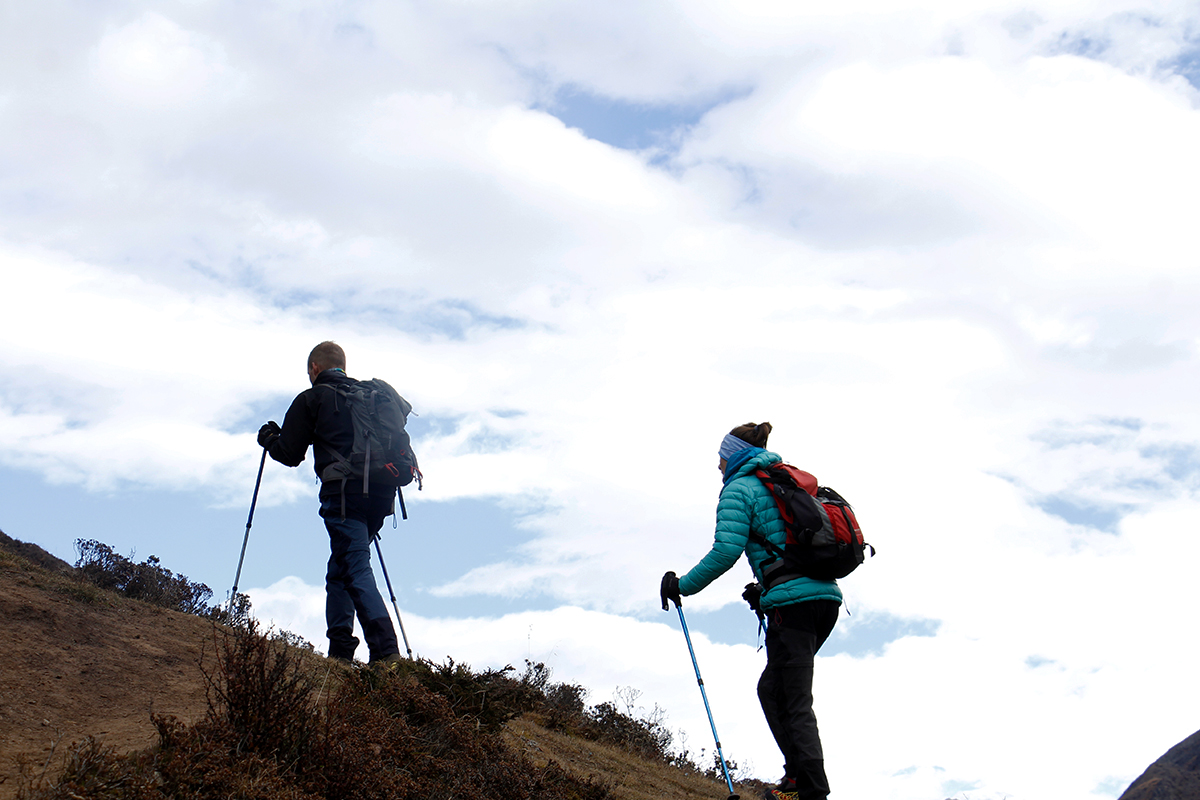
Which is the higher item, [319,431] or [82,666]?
[319,431]

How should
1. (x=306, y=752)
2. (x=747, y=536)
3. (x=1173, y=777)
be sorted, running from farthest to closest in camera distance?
(x=1173, y=777) < (x=747, y=536) < (x=306, y=752)

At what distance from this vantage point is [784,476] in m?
5.44

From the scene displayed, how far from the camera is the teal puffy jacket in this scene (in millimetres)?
5277

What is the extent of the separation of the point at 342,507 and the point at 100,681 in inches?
70.2

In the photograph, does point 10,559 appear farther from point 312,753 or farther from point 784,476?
point 784,476

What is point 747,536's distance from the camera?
5.43 m

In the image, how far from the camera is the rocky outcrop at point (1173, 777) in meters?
14.8

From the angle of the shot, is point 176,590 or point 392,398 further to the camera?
point 176,590

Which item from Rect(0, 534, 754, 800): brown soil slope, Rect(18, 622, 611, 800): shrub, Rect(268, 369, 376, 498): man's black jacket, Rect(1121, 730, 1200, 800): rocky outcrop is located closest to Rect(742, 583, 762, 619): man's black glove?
Rect(18, 622, 611, 800): shrub

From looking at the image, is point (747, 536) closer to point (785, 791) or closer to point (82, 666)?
point (785, 791)

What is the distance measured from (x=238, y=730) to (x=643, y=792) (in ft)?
12.8

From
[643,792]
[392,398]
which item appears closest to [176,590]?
[392,398]

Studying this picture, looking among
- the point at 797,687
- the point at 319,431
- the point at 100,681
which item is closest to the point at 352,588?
the point at 319,431

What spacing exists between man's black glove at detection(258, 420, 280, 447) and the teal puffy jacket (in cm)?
327
